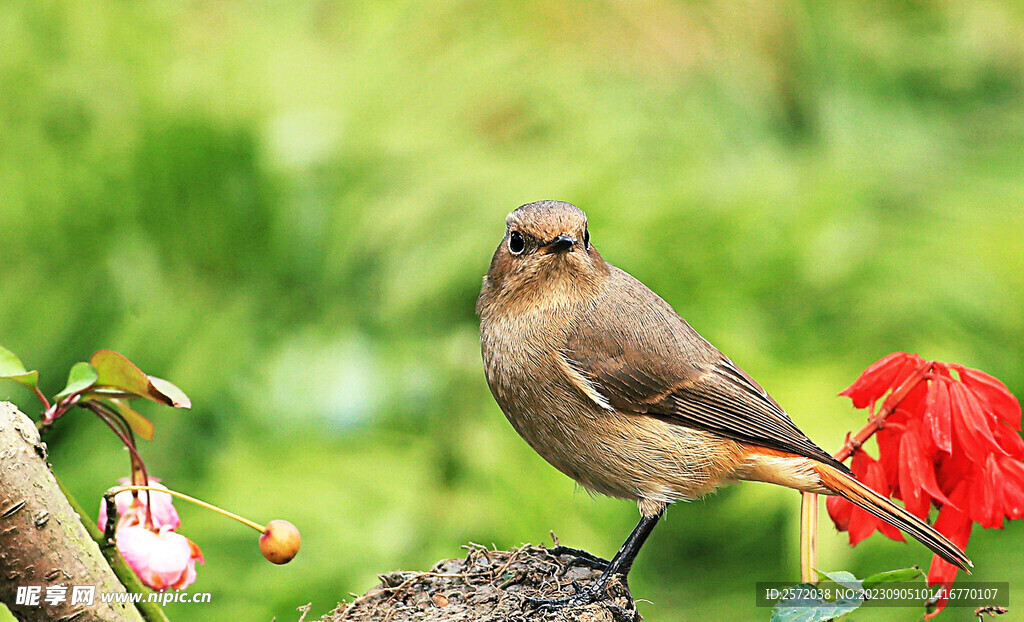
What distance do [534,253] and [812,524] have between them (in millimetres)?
590

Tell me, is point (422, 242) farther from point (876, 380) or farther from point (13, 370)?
point (13, 370)

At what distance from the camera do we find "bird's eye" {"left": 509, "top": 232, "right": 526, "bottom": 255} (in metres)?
1.59

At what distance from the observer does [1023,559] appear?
275cm

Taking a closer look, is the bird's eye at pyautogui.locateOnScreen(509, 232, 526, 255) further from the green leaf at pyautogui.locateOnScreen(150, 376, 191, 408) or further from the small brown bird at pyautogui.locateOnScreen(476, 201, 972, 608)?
the green leaf at pyautogui.locateOnScreen(150, 376, 191, 408)

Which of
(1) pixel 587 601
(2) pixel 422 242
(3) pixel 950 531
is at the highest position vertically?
(2) pixel 422 242

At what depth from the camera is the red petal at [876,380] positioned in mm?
1271

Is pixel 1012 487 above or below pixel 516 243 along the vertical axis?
below

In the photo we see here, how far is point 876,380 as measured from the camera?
4.20ft

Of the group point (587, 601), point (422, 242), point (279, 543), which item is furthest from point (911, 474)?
point (422, 242)

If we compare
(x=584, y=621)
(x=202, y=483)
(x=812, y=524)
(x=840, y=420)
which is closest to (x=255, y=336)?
(x=202, y=483)

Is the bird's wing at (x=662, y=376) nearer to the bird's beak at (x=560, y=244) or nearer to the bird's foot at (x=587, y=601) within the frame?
the bird's beak at (x=560, y=244)

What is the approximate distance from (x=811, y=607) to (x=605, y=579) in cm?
37

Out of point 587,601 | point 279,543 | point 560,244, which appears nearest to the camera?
point 279,543

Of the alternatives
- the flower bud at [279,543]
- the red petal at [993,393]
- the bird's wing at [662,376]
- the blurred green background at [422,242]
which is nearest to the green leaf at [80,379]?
the flower bud at [279,543]
